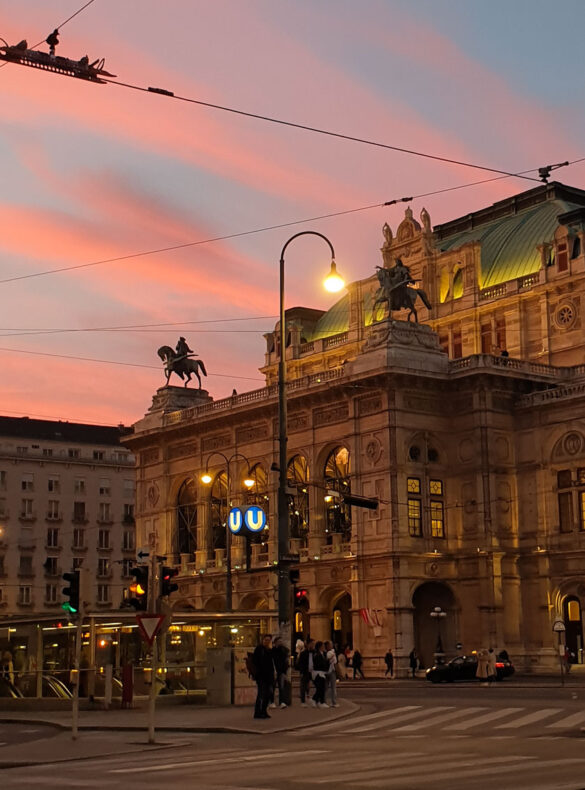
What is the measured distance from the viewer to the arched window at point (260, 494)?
8175 centimetres

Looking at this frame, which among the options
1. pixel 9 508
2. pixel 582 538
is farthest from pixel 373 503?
pixel 9 508

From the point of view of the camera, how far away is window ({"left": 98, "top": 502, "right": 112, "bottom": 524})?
122 meters

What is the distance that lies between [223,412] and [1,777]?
64673 mm

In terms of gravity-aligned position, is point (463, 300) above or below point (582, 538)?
above

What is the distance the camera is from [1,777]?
19172 millimetres

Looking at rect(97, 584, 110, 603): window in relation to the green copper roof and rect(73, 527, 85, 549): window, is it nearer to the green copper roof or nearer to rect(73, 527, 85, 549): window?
rect(73, 527, 85, 549): window

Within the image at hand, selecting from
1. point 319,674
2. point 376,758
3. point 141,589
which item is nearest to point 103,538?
point 319,674

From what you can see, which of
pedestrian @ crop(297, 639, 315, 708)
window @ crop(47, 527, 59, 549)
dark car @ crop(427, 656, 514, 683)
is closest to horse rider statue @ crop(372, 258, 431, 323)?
dark car @ crop(427, 656, 514, 683)

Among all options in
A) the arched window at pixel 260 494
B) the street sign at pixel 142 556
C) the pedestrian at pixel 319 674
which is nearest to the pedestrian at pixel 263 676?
the street sign at pixel 142 556

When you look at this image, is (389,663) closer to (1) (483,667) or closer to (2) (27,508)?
(1) (483,667)

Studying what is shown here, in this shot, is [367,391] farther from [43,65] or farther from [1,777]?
[1,777]

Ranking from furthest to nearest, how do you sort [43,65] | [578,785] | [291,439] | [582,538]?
[291,439], [582,538], [43,65], [578,785]

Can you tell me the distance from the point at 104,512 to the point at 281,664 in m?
90.7

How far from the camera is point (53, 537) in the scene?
119m
